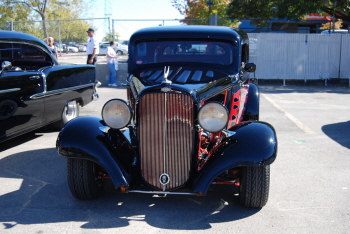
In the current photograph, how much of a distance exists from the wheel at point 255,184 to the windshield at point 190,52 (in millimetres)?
1724

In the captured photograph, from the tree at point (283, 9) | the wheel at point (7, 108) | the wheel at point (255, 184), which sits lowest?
the wheel at point (255, 184)

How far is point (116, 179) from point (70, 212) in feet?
1.95

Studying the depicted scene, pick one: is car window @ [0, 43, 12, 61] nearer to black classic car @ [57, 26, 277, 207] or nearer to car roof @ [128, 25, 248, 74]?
car roof @ [128, 25, 248, 74]

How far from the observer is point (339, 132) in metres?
7.10

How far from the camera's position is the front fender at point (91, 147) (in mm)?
3623

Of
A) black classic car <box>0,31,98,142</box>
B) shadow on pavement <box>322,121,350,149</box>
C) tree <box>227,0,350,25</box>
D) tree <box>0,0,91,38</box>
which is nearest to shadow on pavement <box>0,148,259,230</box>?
black classic car <box>0,31,98,142</box>

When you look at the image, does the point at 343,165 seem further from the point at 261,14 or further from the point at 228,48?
the point at 261,14

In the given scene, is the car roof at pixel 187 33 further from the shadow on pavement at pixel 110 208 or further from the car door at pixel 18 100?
the shadow on pavement at pixel 110 208

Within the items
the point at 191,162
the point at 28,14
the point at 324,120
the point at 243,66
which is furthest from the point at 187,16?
the point at 191,162

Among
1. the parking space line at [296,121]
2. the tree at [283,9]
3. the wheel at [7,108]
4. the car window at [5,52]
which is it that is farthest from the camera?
the tree at [283,9]

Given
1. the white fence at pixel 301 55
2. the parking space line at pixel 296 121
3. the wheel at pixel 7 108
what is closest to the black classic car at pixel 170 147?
the wheel at pixel 7 108

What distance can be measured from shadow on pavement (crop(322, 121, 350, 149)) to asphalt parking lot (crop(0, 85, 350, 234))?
26 cm

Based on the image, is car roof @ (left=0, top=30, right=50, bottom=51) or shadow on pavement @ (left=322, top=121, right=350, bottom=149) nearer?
car roof @ (left=0, top=30, right=50, bottom=51)

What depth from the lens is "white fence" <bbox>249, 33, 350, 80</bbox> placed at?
14.4 metres
